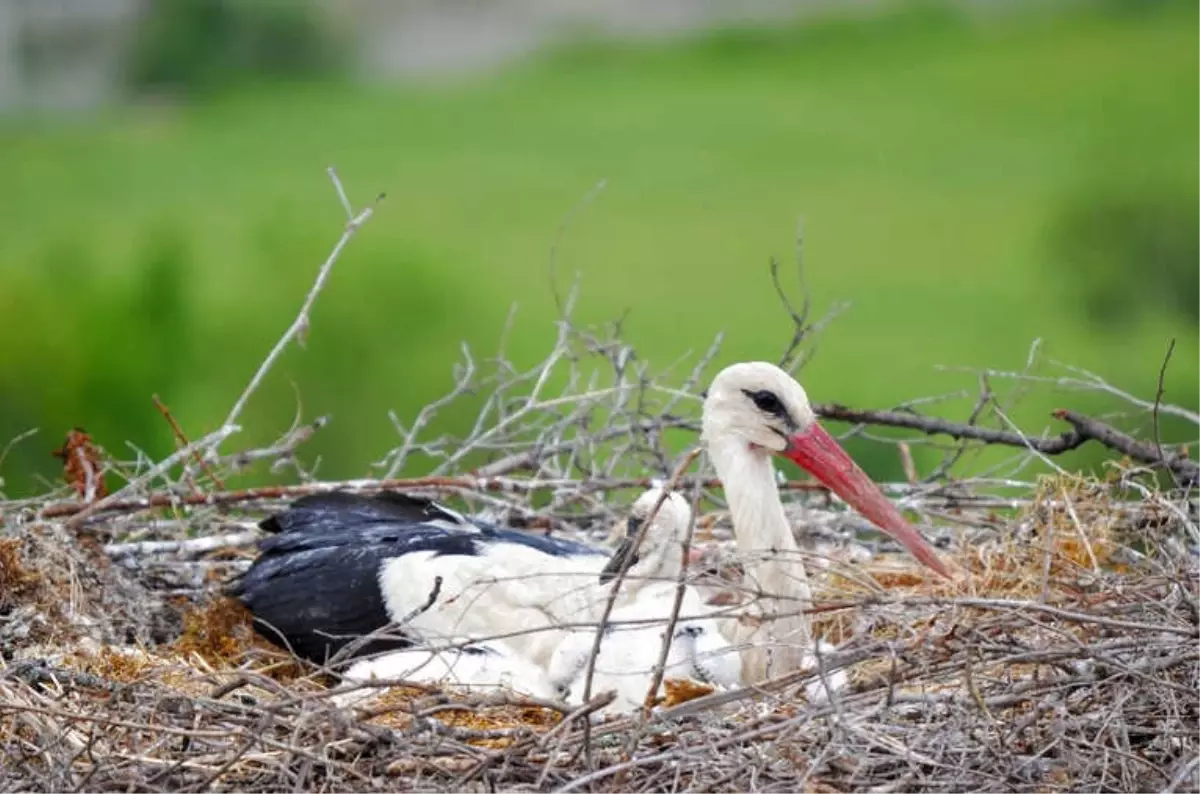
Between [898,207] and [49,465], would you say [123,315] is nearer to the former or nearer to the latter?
[49,465]

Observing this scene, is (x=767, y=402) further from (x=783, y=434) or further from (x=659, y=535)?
(x=659, y=535)

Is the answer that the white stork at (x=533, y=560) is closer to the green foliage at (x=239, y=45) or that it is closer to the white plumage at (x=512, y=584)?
the white plumage at (x=512, y=584)

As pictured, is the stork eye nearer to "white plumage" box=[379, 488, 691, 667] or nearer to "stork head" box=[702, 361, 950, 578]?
"stork head" box=[702, 361, 950, 578]

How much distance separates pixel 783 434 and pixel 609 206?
3529cm

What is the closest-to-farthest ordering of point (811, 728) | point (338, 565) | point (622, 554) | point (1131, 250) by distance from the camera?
point (811, 728) < point (622, 554) < point (338, 565) < point (1131, 250)

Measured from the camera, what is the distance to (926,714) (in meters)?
3.87

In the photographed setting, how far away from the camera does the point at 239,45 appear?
140 ft

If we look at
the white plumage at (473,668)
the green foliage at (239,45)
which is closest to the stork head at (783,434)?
the white plumage at (473,668)

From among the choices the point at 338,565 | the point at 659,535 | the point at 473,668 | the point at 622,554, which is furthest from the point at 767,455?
the point at 338,565

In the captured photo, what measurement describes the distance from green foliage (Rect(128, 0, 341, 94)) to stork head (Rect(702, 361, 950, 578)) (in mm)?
37348

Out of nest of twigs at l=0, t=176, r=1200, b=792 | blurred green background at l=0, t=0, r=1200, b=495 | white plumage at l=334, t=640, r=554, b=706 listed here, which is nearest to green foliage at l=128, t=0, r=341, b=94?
blurred green background at l=0, t=0, r=1200, b=495

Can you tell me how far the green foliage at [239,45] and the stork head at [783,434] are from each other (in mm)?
37348

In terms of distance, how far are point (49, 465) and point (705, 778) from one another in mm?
17050

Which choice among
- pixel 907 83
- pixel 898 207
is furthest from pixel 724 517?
pixel 907 83
